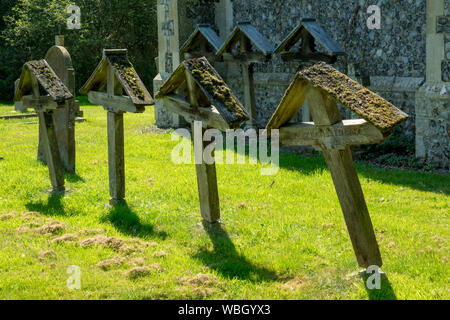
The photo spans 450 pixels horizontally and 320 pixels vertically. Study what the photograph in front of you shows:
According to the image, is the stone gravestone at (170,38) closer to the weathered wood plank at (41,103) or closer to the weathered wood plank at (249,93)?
the weathered wood plank at (249,93)

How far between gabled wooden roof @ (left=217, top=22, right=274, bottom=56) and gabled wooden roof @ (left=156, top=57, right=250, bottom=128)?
5384 mm

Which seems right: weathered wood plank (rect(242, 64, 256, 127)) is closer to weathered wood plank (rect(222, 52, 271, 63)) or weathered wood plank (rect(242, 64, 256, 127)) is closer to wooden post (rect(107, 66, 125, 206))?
weathered wood plank (rect(222, 52, 271, 63))

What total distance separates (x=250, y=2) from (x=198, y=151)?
8376mm

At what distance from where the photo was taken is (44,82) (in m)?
8.52

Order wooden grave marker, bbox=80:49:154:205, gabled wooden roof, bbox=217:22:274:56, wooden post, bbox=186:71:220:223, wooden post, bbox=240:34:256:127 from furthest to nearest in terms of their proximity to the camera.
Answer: wooden post, bbox=240:34:256:127 < gabled wooden roof, bbox=217:22:274:56 < wooden grave marker, bbox=80:49:154:205 < wooden post, bbox=186:71:220:223

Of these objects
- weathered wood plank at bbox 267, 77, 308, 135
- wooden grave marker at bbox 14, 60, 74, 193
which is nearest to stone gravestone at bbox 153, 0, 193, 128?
wooden grave marker at bbox 14, 60, 74, 193

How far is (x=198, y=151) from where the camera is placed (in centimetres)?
698

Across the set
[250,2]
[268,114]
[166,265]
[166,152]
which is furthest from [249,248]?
[250,2]

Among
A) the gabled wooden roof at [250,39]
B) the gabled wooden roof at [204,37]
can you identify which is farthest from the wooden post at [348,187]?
the gabled wooden roof at [204,37]

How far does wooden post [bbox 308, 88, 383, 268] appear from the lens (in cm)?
514

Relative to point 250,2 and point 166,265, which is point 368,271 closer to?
point 166,265

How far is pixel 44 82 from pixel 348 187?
5.04 metres
